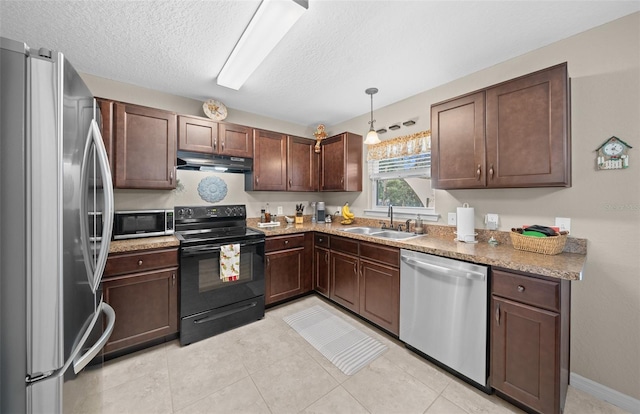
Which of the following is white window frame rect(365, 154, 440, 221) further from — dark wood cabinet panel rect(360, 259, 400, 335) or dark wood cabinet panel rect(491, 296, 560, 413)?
dark wood cabinet panel rect(491, 296, 560, 413)

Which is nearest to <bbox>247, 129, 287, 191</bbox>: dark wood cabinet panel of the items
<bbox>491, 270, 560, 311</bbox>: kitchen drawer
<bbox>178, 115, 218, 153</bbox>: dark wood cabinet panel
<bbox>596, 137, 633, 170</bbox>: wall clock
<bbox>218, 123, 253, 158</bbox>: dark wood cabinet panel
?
<bbox>218, 123, 253, 158</bbox>: dark wood cabinet panel

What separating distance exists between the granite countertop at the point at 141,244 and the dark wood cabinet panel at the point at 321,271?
1592 mm

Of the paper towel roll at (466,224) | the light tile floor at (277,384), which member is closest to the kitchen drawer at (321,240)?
the light tile floor at (277,384)

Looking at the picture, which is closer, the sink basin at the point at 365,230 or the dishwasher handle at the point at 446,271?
the dishwasher handle at the point at 446,271

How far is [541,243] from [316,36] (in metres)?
2.21

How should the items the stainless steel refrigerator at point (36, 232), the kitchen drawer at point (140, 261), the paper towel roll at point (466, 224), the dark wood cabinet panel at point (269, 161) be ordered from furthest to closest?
the dark wood cabinet panel at point (269, 161), the paper towel roll at point (466, 224), the kitchen drawer at point (140, 261), the stainless steel refrigerator at point (36, 232)

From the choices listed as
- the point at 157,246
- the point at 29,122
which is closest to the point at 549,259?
the point at 29,122

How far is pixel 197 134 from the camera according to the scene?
2.69 metres

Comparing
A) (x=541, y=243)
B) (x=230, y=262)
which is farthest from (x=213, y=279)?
(x=541, y=243)

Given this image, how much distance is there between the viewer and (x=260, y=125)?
3.51 m

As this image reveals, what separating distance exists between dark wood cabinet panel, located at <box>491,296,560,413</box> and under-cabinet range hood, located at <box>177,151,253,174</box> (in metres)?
2.79

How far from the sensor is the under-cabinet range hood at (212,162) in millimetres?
2617

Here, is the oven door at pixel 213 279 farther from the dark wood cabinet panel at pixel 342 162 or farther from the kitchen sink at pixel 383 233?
the dark wood cabinet panel at pixel 342 162

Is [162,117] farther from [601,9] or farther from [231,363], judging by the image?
[601,9]
